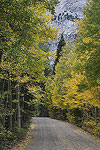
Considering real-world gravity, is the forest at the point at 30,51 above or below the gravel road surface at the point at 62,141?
above

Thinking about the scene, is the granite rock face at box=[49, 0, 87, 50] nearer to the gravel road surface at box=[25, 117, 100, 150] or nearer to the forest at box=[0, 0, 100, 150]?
the gravel road surface at box=[25, 117, 100, 150]

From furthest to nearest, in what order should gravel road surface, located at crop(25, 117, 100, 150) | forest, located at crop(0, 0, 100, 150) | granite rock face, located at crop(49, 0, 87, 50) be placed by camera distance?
granite rock face, located at crop(49, 0, 87, 50) → gravel road surface, located at crop(25, 117, 100, 150) → forest, located at crop(0, 0, 100, 150)

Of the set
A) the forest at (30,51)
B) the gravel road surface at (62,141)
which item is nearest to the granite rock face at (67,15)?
the gravel road surface at (62,141)

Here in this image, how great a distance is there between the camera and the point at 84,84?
1098 centimetres

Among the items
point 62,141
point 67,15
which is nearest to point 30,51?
point 62,141

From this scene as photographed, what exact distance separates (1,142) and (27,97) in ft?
23.9

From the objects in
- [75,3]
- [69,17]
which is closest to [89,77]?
[69,17]

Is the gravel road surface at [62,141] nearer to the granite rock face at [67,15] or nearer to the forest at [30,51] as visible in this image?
the forest at [30,51]

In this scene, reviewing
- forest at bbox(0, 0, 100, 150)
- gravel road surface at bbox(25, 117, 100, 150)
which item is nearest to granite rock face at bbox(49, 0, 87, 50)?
gravel road surface at bbox(25, 117, 100, 150)

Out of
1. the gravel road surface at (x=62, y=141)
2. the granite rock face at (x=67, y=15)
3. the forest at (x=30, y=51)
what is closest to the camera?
the forest at (x=30, y=51)

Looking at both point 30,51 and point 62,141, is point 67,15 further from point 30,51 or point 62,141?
point 62,141

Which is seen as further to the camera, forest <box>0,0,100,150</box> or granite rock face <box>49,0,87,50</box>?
granite rock face <box>49,0,87,50</box>

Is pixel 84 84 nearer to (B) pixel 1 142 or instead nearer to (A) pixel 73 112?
(B) pixel 1 142

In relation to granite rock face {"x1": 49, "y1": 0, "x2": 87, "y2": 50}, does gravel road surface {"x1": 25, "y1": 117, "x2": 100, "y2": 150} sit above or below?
below
